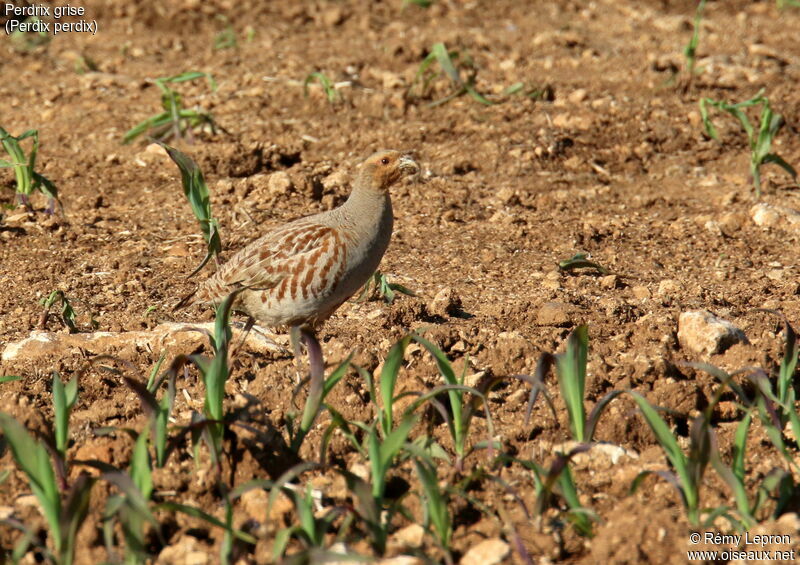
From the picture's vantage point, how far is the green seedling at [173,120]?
19.4 ft

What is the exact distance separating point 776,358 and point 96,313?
2939 mm

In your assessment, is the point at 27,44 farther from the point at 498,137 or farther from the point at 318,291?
the point at 318,291

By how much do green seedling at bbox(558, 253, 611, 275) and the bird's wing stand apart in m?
1.31

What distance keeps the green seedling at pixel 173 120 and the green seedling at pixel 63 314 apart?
5.71ft

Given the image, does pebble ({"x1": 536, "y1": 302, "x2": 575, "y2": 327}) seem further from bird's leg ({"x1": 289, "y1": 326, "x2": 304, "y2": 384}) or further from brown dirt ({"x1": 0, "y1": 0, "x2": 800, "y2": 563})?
bird's leg ({"x1": 289, "y1": 326, "x2": 304, "y2": 384})

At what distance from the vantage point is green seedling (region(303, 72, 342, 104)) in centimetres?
662

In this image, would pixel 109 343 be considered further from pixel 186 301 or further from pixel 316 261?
pixel 316 261

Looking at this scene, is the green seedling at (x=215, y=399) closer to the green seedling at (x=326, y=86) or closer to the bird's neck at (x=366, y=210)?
the bird's neck at (x=366, y=210)

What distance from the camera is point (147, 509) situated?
2.47m

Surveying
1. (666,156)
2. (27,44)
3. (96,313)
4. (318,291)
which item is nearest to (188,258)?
(96,313)

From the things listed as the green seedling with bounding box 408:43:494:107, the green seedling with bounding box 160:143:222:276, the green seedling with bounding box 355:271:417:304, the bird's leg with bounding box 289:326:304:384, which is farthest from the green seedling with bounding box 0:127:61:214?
the green seedling with bounding box 408:43:494:107

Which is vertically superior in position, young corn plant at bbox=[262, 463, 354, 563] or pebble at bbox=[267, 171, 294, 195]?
young corn plant at bbox=[262, 463, 354, 563]

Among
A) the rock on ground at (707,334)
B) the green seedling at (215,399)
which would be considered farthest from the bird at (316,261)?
the rock on ground at (707,334)

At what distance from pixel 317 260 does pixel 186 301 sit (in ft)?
2.53
